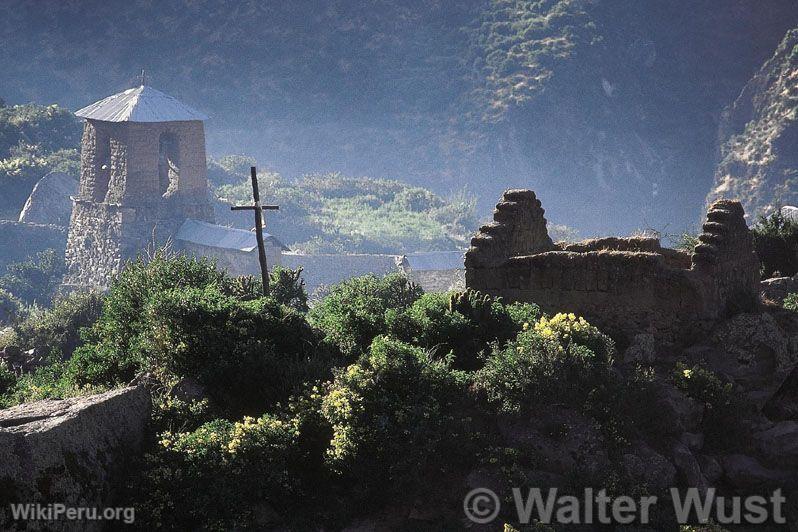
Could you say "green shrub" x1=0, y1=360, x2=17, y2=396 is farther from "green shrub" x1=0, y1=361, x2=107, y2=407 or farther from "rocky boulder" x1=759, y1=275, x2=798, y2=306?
"rocky boulder" x1=759, y1=275, x2=798, y2=306

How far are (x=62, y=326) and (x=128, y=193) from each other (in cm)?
2824

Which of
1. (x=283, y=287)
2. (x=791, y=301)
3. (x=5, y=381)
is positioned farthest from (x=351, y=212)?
(x=791, y=301)

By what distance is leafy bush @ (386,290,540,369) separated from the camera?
18.8 metres

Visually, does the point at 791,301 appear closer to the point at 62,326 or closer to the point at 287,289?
the point at 287,289

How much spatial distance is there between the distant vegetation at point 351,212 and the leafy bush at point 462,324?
204 ft

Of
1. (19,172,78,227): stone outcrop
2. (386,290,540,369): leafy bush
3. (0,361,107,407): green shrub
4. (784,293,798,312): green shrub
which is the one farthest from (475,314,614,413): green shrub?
(19,172,78,227): stone outcrop

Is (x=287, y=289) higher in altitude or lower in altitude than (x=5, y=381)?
higher

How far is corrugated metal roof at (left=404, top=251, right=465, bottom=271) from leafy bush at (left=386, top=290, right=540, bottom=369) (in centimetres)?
4715

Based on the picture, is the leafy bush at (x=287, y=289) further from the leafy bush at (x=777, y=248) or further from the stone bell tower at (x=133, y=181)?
Answer: the stone bell tower at (x=133, y=181)

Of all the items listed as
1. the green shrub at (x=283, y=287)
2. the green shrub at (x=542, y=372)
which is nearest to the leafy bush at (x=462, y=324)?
the green shrub at (x=542, y=372)

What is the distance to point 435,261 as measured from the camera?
68938mm

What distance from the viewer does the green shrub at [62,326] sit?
36406 mm

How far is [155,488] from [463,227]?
79.6 meters

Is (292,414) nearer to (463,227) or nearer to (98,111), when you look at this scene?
(98,111)
